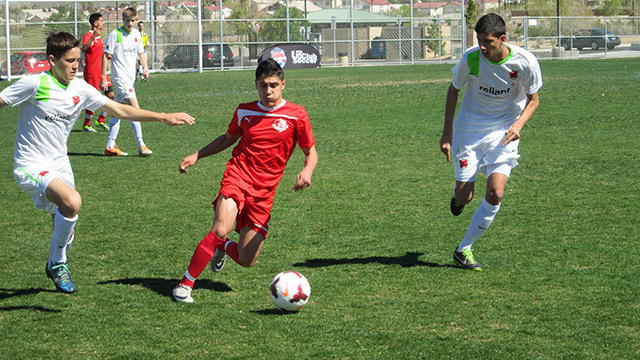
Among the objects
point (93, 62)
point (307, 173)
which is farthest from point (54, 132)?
point (93, 62)

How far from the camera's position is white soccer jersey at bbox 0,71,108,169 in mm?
4922

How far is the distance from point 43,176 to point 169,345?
1.64 m

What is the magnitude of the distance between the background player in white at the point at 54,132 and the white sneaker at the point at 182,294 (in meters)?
0.82

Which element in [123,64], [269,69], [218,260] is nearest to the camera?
[269,69]

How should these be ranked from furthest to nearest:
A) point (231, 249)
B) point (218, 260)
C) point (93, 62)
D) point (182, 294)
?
point (93, 62)
point (218, 260)
point (231, 249)
point (182, 294)

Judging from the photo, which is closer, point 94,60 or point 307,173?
point 307,173

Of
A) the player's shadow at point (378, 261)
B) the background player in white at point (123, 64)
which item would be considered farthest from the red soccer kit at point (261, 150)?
the background player in white at point (123, 64)

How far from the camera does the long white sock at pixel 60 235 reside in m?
4.96

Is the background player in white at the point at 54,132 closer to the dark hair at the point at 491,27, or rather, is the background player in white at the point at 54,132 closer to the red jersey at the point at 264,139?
the red jersey at the point at 264,139

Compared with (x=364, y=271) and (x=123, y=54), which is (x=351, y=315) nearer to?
(x=364, y=271)

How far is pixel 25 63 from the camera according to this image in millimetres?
29828

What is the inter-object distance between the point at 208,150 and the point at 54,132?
3.65 ft

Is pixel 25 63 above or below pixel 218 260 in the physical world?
above

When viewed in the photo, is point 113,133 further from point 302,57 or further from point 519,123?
point 302,57
